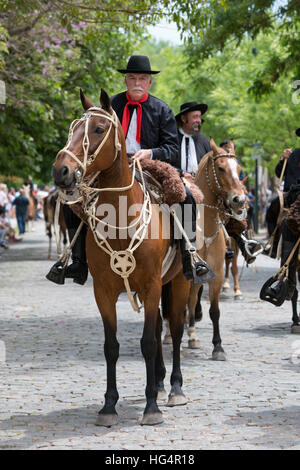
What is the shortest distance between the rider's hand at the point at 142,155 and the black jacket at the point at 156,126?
14 cm

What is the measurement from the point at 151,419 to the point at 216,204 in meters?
4.45

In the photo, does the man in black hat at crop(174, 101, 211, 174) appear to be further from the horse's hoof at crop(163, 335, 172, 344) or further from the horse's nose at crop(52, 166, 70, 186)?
the horse's nose at crop(52, 166, 70, 186)

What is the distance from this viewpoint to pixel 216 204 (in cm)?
1102

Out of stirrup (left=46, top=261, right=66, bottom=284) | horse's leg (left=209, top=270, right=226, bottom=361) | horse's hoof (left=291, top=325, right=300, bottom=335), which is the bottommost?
horse's hoof (left=291, top=325, right=300, bottom=335)

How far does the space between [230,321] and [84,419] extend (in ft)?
21.3

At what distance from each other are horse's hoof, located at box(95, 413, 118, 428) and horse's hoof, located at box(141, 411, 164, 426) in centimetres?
24

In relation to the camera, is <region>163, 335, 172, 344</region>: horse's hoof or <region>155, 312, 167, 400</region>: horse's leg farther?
<region>163, 335, 172, 344</region>: horse's hoof

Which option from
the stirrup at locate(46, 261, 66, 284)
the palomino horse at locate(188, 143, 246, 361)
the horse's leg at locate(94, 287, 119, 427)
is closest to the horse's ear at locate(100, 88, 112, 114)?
the horse's leg at locate(94, 287, 119, 427)

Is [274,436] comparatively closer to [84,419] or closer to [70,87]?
[84,419]

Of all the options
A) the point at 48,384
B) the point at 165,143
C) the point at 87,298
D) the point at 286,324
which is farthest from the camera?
the point at 87,298

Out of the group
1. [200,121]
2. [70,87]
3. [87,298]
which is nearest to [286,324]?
[200,121]

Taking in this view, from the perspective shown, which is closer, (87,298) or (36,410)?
(36,410)

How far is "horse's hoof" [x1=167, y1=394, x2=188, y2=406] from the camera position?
781 centimetres

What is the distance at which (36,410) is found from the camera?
7.62 m
